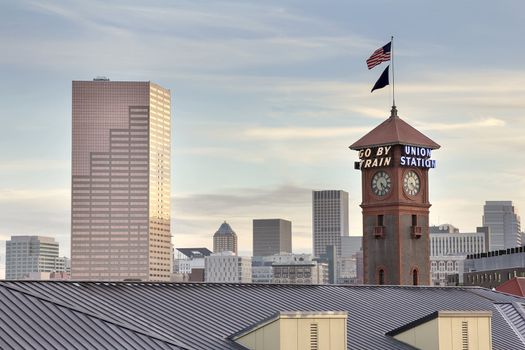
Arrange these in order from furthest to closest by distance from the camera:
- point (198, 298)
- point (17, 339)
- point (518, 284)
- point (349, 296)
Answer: point (518, 284), point (349, 296), point (198, 298), point (17, 339)

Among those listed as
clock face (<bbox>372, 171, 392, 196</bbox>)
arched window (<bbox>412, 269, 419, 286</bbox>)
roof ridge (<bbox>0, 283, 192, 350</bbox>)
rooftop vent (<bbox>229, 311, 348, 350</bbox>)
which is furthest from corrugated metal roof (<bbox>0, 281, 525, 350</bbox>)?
clock face (<bbox>372, 171, 392, 196</bbox>)

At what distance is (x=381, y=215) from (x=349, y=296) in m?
63.7

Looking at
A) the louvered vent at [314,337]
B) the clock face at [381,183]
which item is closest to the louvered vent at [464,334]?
the louvered vent at [314,337]

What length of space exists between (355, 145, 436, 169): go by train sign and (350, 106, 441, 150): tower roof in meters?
0.51

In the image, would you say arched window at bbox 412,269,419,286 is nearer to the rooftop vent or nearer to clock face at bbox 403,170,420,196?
clock face at bbox 403,170,420,196

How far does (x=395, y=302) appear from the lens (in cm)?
6688

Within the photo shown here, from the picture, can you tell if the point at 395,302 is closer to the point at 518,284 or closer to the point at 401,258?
the point at 401,258

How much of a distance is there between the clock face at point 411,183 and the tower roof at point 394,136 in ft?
10.4

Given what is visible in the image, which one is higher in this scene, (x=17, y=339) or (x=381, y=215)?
(x=381, y=215)

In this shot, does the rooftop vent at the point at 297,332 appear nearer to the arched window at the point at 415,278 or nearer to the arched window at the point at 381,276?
the arched window at the point at 381,276

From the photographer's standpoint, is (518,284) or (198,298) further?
(518,284)

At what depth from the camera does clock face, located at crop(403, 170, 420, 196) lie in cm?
12862

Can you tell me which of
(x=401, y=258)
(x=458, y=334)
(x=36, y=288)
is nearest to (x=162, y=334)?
(x=36, y=288)

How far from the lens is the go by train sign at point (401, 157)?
127625mm
